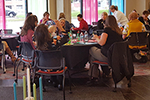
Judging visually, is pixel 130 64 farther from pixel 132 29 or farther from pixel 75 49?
A: pixel 132 29

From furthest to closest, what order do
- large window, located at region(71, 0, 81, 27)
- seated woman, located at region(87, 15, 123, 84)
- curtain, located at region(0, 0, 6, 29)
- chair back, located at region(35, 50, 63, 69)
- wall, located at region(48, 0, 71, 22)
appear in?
large window, located at region(71, 0, 81, 27) → wall, located at region(48, 0, 71, 22) → curtain, located at region(0, 0, 6, 29) → seated woman, located at region(87, 15, 123, 84) → chair back, located at region(35, 50, 63, 69)

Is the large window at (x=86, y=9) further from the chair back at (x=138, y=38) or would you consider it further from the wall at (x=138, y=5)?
the chair back at (x=138, y=38)

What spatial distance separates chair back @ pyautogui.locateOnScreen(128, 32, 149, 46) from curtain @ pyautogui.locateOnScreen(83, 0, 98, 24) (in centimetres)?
588

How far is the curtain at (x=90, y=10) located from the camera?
11.4 m

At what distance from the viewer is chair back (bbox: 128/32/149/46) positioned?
223 inches

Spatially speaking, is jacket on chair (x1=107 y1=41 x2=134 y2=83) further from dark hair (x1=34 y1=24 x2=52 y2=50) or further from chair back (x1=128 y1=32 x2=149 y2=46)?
chair back (x1=128 y1=32 x2=149 y2=46)

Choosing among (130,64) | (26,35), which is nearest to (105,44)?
(130,64)

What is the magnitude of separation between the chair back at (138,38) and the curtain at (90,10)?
19.3 ft

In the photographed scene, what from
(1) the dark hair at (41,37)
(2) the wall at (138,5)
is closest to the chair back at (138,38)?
(1) the dark hair at (41,37)

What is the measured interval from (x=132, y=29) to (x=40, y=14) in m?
5.28

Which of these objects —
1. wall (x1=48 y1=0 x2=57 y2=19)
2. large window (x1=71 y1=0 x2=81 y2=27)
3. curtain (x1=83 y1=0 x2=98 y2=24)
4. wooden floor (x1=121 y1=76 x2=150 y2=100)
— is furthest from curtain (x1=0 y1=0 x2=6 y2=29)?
wooden floor (x1=121 y1=76 x2=150 y2=100)

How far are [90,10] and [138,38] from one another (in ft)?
Result: 19.8

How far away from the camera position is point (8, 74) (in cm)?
521

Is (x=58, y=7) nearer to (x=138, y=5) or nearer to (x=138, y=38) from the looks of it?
(x=138, y=5)
